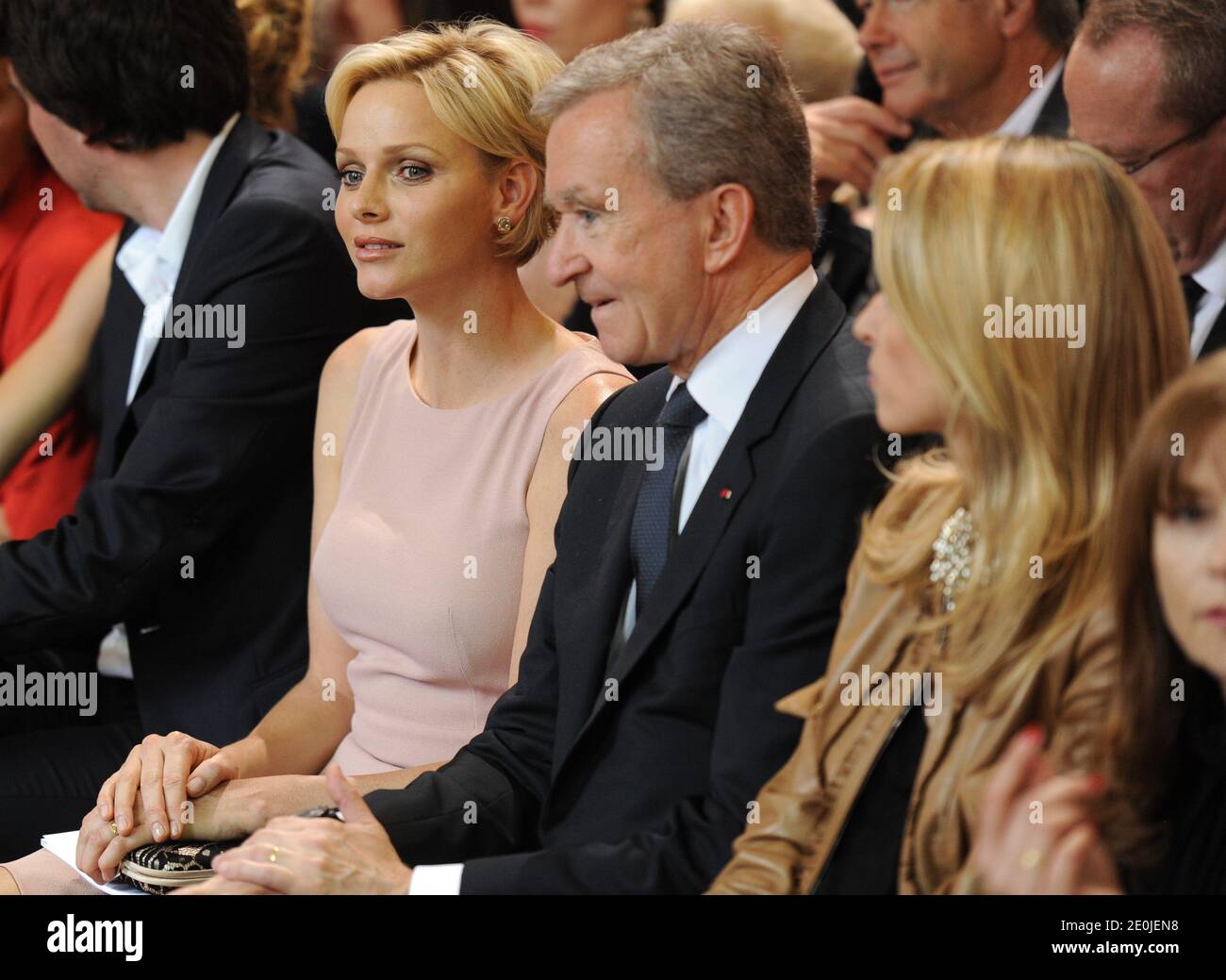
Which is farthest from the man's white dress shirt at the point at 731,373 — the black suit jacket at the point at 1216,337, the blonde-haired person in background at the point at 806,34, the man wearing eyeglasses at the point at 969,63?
the blonde-haired person in background at the point at 806,34

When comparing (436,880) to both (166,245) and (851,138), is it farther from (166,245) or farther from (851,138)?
(851,138)

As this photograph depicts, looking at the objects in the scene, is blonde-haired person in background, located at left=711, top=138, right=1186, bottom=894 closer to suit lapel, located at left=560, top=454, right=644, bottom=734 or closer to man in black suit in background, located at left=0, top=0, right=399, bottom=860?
suit lapel, located at left=560, top=454, right=644, bottom=734

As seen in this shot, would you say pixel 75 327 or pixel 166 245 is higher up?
pixel 166 245

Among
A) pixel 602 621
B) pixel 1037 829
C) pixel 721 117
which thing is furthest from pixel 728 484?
pixel 1037 829

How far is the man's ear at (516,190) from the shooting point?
7.53 ft

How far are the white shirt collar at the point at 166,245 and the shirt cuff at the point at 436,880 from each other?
1366mm

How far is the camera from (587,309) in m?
2.94

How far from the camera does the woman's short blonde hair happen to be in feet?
7.36

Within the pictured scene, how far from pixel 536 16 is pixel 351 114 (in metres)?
1.20

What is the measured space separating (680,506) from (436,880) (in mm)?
474

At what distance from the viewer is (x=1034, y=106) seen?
2.63m

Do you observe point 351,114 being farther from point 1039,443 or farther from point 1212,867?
point 1212,867

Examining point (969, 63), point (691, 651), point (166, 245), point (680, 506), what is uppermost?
point (969, 63)
